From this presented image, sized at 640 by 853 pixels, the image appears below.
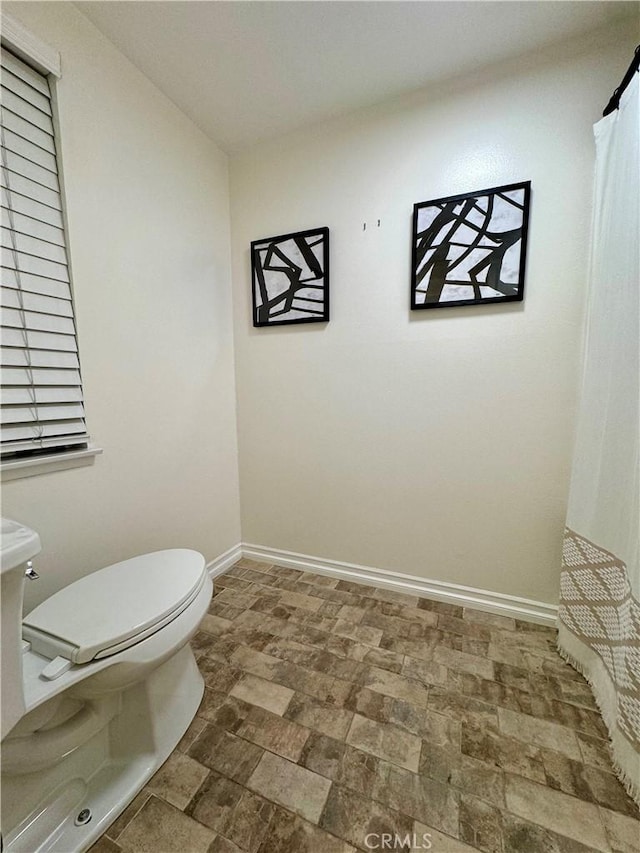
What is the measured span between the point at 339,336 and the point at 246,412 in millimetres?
736

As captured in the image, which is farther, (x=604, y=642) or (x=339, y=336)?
(x=339, y=336)

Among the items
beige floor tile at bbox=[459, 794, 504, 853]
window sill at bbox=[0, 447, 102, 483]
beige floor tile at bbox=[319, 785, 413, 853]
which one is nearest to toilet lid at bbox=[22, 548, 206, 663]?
window sill at bbox=[0, 447, 102, 483]

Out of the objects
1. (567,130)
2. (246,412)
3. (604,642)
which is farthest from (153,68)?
(604,642)

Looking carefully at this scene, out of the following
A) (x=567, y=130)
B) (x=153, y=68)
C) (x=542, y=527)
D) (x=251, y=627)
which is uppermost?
(x=153, y=68)

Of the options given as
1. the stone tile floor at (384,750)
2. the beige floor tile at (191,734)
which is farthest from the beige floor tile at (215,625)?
the beige floor tile at (191,734)

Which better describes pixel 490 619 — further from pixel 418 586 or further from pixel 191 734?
pixel 191 734

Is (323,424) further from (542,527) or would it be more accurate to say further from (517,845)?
(517,845)

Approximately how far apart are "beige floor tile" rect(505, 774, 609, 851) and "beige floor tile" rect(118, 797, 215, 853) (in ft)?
2.56

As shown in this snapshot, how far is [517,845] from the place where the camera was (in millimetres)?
795

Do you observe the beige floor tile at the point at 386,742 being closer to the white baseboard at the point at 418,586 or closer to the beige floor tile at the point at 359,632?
the beige floor tile at the point at 359,632

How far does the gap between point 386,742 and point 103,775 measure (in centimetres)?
81

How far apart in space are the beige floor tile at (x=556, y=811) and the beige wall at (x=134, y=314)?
151cm

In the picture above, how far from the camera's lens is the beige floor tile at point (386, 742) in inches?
38.5

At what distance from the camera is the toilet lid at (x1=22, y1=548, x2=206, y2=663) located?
834mm
